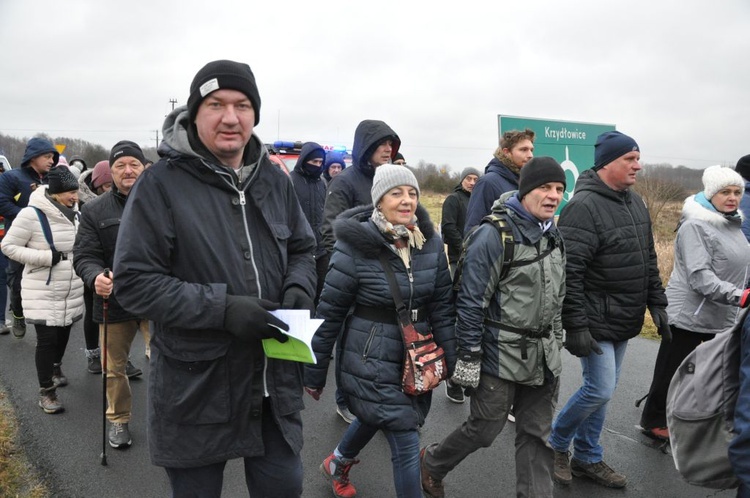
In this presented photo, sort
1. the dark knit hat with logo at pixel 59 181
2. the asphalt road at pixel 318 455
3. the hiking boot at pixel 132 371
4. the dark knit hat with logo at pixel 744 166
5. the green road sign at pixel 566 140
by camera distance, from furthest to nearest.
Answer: the green road sign at pixel 566 140
the hiking boot at pixel 132 371
the dark knit hat with logo at pixel 744 166
the dark knit hat with logo at pixel 59 181
the asphalt road at pixel 318 455

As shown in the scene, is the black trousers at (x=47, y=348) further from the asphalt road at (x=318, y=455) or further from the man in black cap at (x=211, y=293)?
the man in black cap at (x=211, y=293)

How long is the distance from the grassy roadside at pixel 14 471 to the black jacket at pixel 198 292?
194 cm

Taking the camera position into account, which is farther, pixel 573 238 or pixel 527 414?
pixel 573 238

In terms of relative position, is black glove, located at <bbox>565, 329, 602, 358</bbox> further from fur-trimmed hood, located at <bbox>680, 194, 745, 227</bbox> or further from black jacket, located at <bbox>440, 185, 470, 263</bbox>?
black jacket, located at <bbox>440, 185, 470, 263</bbox>

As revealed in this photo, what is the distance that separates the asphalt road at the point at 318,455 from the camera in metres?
3.43

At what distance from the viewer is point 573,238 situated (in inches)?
130

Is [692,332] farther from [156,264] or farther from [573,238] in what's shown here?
[156,264]

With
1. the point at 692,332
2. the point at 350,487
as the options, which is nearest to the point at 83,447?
the point at 350,487

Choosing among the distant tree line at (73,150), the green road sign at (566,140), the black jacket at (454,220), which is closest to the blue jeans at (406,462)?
the green road sign at (566,140)

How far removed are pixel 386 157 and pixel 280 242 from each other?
94.1 inches

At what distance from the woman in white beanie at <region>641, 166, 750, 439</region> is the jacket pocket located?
347 cm

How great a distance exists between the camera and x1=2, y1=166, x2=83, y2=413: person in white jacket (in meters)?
4.35

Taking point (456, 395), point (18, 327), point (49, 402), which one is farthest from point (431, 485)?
point (18, 327)

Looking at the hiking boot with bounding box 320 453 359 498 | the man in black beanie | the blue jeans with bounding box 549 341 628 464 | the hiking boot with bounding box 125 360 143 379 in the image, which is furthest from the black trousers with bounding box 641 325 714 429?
the hiking boot with bounding box 125 360 143 379
